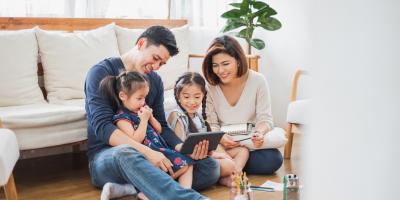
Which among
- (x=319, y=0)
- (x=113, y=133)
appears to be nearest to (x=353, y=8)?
(x=319, y=0)

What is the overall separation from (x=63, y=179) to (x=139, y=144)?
0.70 metres

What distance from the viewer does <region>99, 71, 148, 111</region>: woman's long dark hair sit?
212cm

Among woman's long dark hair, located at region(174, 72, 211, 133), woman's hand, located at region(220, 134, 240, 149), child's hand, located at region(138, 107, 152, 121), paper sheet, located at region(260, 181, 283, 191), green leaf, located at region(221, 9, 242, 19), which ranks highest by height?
green leaf, located at region(221, 9, 242, 19)

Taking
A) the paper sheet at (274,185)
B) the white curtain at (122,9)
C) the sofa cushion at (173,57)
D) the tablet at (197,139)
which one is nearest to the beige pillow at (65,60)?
the sofa cushion at (173,57)

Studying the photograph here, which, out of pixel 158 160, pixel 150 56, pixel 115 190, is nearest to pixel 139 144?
pixel 158 160

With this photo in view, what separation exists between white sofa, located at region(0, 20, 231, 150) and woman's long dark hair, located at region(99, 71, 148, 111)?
363mm

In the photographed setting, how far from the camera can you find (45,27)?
9.93 ft

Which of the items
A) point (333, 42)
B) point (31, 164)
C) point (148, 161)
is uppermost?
point (333, 42)

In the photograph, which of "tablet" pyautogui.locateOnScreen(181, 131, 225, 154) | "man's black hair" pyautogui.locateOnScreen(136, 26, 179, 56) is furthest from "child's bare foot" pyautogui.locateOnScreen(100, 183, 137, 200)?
"man's black hair" pyautogui.locateOnScreen(136, 26, 179, 56)

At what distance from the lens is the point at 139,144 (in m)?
2.06

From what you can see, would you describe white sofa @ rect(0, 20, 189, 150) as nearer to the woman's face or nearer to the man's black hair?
the woman's face

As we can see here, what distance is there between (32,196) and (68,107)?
48 centimetres

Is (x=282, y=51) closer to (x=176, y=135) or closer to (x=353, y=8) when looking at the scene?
(x=176, y=135)

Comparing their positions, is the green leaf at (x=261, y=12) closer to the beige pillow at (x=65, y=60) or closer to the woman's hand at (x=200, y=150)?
the beige pillow at (x=65, y=60)
